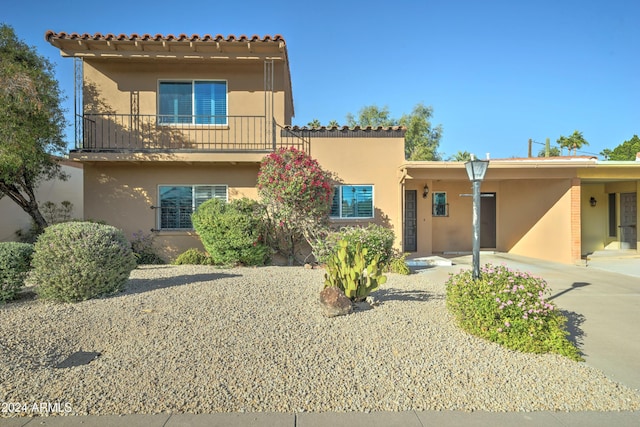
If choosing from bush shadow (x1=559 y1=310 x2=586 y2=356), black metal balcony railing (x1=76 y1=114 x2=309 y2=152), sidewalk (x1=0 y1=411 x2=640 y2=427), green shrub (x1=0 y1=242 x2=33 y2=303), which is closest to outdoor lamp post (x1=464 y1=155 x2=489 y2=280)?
bush shadow (x1=559 y1=310 x2=586 y2=356)

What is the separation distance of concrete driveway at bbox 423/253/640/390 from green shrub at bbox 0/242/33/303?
7814mm

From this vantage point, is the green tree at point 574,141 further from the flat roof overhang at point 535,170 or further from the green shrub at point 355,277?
the green shrub at point 355,277

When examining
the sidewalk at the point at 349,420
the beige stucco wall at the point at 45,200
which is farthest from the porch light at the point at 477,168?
the beige stucco wall at the point at 45,200

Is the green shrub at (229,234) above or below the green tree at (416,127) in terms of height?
below

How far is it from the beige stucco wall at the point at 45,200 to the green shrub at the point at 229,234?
7.39 meters

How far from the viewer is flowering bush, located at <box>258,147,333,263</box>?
10219mm

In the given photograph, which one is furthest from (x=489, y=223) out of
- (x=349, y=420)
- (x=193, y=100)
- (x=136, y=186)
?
(x=349, y=420)

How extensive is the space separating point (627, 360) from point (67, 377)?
6037 mm

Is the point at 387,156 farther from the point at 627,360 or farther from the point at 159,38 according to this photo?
the point at 627,360

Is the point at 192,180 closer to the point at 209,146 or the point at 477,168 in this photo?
the point at 209,146

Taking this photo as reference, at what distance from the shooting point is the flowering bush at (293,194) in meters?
10.2

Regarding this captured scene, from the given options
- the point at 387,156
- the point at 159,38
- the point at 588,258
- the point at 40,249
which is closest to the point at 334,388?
the point at 40,249

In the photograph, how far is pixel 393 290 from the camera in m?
7.48

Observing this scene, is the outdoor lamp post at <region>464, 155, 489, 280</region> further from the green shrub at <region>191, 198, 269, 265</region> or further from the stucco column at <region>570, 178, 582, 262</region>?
the stucco column at <region>570, 178, 582, 262</region>
